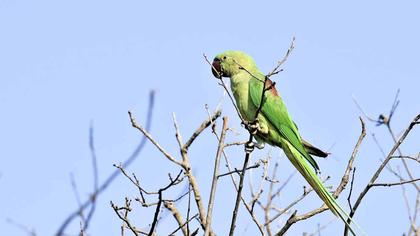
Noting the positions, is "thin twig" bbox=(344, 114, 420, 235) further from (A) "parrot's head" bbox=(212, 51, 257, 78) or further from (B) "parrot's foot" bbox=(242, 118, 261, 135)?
(A) "parrot's head" bbox=(212, 51, 257, 78)

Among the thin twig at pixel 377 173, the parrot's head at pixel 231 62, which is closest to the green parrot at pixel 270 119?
the parrot's head at pixel 231 62

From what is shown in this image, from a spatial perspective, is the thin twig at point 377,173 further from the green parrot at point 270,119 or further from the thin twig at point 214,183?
the green parrot at point 270,119

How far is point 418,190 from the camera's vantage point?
21.5ft

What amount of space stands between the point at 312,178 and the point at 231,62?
1954 millimetres

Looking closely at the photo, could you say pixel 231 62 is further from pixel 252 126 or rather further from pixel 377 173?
pixel 377 173

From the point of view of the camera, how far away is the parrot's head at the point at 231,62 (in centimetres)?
726

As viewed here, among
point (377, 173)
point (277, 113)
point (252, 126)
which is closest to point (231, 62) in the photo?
point (277, 113)

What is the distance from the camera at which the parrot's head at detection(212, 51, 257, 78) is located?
7.26m

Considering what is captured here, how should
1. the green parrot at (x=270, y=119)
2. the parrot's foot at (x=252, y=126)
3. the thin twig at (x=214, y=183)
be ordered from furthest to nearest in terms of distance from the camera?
the green parrot at (x=270, y=119), the parrot's foot at (x=252, y=126), the thin twig at (x=214, y=183)

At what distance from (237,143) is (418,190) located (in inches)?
107

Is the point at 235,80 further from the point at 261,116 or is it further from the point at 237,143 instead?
the point at 237,143

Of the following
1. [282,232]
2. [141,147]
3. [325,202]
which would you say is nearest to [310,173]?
[325,202]

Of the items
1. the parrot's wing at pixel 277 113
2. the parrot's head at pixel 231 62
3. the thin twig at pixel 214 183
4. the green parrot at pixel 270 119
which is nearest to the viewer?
the thin twig at pixel 214 183

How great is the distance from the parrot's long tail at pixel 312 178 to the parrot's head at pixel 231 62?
43.1 inches
